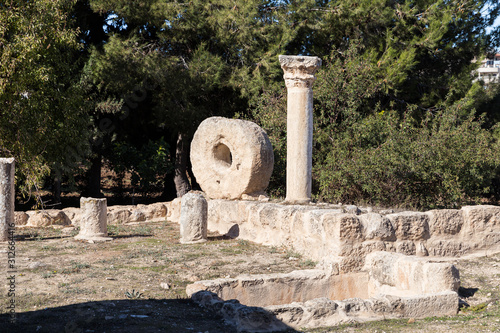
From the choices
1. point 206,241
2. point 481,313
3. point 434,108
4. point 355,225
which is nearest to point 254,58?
point 434,108

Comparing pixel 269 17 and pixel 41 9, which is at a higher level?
pixel 269 17

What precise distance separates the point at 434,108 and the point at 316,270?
10191 mm

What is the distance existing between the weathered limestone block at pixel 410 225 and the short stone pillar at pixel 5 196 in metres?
6.04

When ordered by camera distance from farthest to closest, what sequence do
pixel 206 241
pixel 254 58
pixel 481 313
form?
pixel 254 58 → pixel 206 241 → pixel 481 313

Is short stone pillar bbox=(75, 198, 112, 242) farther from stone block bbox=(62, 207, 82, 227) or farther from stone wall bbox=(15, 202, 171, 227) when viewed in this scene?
stone block bbox=(62, 207, 82, 227)

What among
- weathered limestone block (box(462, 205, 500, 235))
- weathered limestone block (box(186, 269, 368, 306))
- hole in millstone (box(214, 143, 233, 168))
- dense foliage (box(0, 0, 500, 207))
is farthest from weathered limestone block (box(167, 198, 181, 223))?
weathered limestone block (box(462, 205, 500, 235))

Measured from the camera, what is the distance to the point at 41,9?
38.1ft

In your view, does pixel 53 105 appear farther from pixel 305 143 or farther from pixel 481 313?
pixel 481 313

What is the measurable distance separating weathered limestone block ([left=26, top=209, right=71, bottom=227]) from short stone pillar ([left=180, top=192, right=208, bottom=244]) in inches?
126

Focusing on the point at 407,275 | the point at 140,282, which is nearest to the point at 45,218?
the point at 140,282

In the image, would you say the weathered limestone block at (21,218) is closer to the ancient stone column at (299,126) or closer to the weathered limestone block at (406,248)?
the ancient stone column at (299,126)

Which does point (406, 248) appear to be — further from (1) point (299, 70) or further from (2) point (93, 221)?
(2) point (93, 221)

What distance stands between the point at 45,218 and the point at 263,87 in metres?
6.58

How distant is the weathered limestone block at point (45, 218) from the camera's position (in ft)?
36.0
